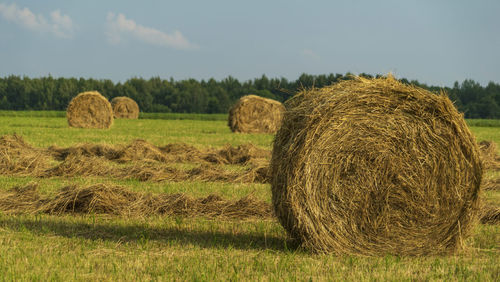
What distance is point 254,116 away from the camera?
32.6 m

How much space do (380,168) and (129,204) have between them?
4.09 meters

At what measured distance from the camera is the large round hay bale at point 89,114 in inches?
1367

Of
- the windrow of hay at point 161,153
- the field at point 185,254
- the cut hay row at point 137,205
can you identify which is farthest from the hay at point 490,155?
the field at point 185,254

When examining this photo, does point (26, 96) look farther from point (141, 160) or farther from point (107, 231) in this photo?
point (107, 231)

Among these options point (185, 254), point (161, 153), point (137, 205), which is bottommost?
point (185, 254)

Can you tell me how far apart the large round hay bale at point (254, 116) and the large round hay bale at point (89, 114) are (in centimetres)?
768

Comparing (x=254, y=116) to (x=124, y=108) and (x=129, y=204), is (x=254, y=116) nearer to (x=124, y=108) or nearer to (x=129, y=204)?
(x=129, y=204)

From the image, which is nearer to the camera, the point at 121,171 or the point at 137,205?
the point at 137,205

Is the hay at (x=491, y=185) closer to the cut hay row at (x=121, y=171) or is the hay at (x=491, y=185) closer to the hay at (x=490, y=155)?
the hay at (x=490, y=155)

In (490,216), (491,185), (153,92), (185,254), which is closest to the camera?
(185,254)

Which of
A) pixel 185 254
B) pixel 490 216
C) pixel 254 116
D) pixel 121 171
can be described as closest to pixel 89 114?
pixel 254 116

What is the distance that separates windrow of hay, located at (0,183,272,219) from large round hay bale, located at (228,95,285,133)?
22558 millimetres

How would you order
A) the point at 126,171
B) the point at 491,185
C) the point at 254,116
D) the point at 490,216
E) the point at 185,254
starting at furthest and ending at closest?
the point at 254,116
the point at 126,171
the point at 491,185
the point at 490,216
the point at 185,254

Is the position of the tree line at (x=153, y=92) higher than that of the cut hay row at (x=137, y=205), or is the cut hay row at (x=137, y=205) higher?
the tree line at (x=153, y=92)
